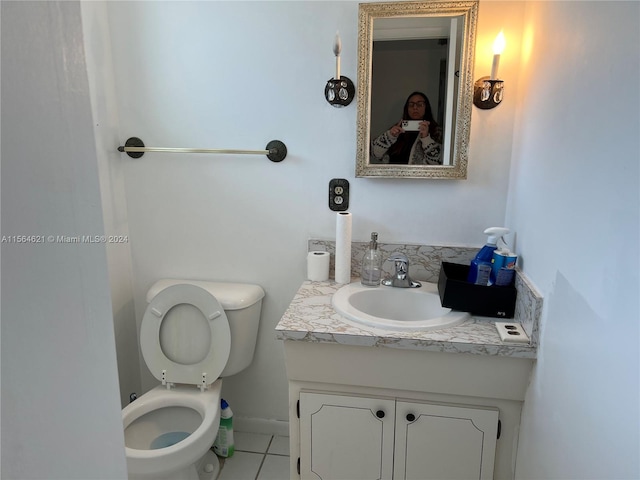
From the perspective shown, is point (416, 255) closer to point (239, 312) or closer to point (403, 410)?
point (403, 410)

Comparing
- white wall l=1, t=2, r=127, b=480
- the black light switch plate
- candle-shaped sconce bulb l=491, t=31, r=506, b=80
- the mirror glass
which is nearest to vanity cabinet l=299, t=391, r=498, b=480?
the black light switch plate

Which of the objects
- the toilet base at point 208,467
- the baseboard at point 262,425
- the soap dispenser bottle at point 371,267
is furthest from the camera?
the baseboard at point 262,425

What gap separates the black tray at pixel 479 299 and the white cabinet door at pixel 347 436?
1.25 feet

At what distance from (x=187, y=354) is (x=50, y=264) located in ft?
4.61

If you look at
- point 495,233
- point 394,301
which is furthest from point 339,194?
point 495,233

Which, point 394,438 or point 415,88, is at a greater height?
point 415,88

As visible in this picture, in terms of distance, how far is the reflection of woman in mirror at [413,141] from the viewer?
61.9 inches

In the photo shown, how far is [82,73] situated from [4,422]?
35cm

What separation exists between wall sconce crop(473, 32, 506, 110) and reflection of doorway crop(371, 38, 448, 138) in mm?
119

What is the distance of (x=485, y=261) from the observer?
4.76 feet

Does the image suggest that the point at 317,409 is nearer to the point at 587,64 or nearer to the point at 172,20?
the point at 587,64

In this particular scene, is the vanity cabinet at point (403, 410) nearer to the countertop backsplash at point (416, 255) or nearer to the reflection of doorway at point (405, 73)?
the countertop backsplash at point (416, 255)

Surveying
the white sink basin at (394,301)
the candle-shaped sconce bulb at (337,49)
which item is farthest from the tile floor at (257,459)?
the candle-shaped sconce bulb at (337,49)

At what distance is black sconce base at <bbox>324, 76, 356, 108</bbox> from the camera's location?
1.58 metres
